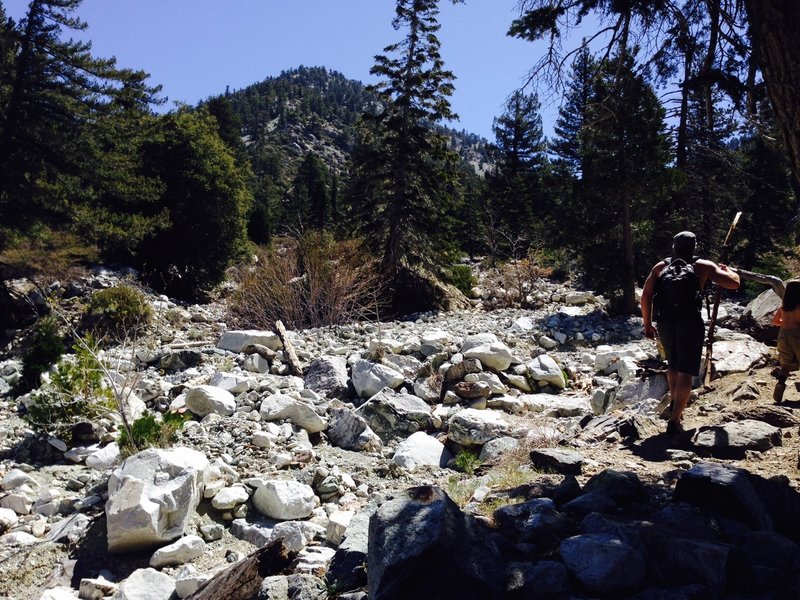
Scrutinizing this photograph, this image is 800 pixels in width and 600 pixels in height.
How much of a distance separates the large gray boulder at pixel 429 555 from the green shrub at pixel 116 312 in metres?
9.33

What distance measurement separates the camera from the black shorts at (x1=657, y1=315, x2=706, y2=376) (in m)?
4.28

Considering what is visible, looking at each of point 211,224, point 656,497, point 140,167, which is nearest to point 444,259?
point 211,224

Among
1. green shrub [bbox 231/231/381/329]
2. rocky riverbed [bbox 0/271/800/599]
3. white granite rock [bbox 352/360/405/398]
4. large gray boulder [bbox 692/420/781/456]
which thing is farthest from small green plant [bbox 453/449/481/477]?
green shrub [bbox 231/231/381/329]

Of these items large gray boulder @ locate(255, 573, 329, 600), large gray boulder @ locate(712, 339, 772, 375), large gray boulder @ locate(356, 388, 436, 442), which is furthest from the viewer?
large gray boulder @ locate(712, 339, 772, 375)

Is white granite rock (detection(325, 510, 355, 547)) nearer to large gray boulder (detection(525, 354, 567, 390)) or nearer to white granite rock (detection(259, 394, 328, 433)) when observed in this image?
white granite rock (detection(259, 394, 328, 433))

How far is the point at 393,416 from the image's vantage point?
19.5ft

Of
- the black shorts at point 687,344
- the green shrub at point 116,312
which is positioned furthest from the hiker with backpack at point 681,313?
the green shrub at point 116,312

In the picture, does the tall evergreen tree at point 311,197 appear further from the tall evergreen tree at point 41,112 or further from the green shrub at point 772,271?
the green shrub at point 772,271

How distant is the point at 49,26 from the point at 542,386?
13.4 m

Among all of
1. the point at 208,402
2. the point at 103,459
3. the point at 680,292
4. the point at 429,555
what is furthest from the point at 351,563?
the point at 208,402

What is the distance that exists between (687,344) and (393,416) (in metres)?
2.87

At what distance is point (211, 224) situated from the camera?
16.9 metres

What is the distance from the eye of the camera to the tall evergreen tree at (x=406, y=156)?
52.2 feet

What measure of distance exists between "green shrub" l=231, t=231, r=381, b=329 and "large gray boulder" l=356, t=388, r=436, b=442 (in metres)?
5.03
